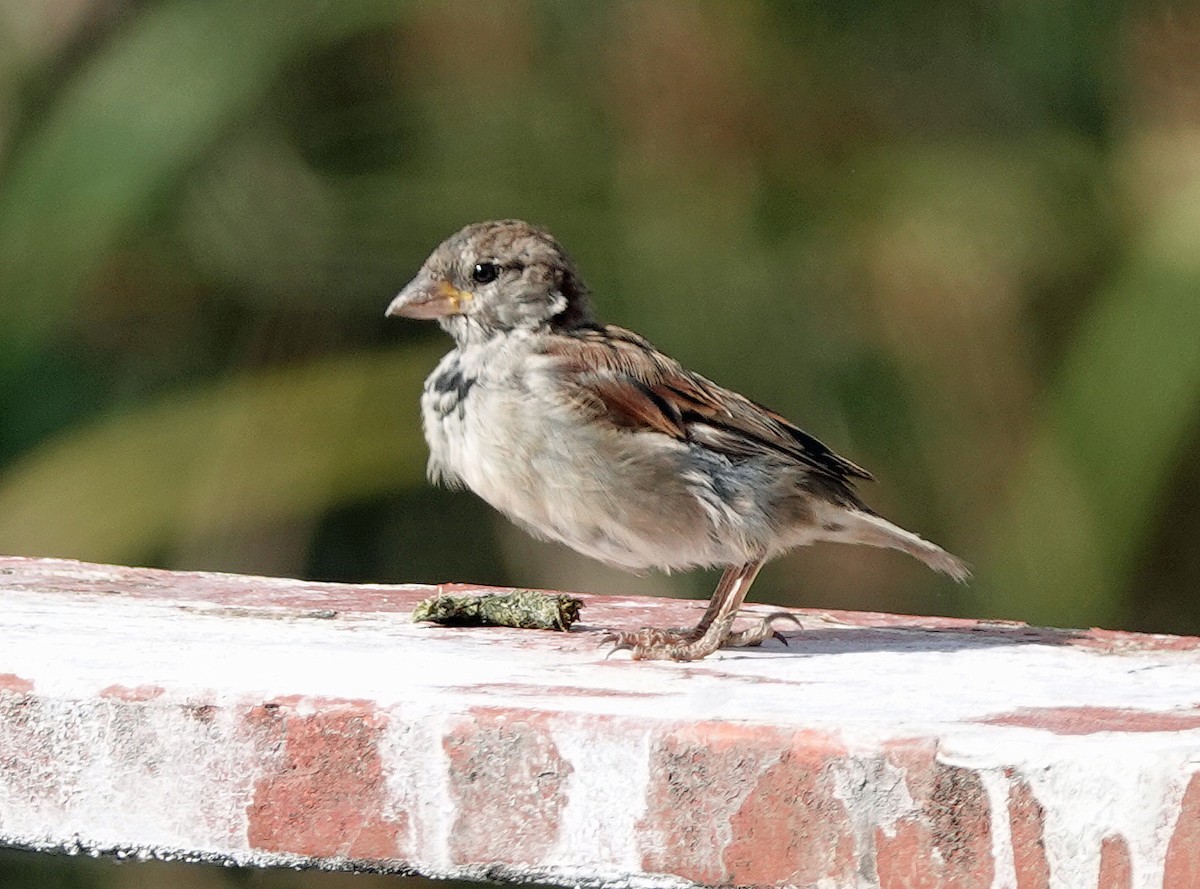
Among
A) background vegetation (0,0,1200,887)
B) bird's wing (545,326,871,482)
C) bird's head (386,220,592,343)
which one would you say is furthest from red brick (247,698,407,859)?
background vegetation (0,0,1200,887)

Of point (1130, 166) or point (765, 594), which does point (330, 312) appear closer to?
point (765, 594)

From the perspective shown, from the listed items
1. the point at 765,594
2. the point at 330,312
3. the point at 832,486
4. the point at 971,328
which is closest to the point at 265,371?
the point at 330,312

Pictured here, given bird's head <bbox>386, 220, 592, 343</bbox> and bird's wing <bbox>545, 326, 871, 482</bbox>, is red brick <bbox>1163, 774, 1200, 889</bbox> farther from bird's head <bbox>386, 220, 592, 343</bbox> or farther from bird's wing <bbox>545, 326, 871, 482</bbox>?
bird's head <bbox>386, 220, 592, 343</bbox>

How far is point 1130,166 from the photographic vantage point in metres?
4.87

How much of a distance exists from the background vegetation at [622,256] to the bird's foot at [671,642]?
171 centimetres

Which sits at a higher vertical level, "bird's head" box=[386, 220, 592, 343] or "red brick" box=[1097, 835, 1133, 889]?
"bird's head" box=[386, 220, 592, 343]

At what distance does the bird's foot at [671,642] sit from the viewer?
2867mm

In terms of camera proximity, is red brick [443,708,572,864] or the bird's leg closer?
red brick [443,708,572,864]

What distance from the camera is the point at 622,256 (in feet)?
16.1

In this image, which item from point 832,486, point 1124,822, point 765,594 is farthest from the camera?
point 765,594

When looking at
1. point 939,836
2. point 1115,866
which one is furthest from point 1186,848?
point 939,836

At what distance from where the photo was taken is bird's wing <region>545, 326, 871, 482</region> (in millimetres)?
3299

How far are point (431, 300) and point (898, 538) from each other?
886mm

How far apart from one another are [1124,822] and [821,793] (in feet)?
0.95
